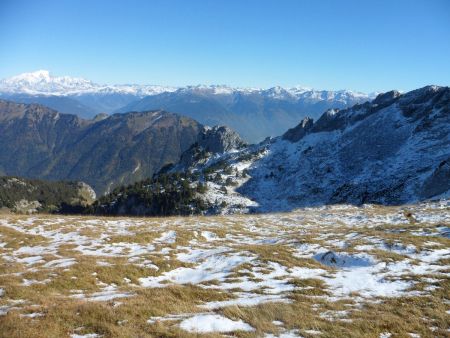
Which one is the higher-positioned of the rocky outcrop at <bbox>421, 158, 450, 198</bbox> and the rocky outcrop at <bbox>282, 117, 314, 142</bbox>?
the rocky outcrop at <bbox>282, 117, 314, 142</bbox>

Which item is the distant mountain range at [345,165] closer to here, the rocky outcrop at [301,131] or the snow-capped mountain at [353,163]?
the snow-capped mountain at [353,163]

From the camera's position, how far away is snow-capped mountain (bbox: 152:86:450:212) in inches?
3844

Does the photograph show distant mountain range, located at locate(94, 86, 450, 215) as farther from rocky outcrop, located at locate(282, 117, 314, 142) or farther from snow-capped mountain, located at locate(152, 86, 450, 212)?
rocky outcrop, located at locate(282, 117, 314, 142)

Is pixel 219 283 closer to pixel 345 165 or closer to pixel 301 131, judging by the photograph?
pixel 345 165

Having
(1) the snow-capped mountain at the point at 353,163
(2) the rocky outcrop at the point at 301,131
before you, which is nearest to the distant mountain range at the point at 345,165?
(1) the snow-capped mountain at the point at 353,163

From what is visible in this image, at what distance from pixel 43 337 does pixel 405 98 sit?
514ft

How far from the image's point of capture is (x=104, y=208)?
187m

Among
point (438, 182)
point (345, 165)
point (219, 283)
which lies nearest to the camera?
point (219, 283)

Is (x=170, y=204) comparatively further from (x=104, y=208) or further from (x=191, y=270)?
(x=191, y=270)

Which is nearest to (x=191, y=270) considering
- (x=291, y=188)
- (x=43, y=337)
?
(x=43, y=337)

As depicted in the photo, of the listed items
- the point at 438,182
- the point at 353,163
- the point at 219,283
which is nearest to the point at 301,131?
the point at 353,163

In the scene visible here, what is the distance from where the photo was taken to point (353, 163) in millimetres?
122375

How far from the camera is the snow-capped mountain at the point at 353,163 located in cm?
9762

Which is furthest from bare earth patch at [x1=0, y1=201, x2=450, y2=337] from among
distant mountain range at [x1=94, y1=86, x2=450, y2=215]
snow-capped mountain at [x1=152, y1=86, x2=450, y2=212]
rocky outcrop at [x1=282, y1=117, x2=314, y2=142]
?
rocky outcrop at [x1=282, y1=117, x2=314, y2=142]
